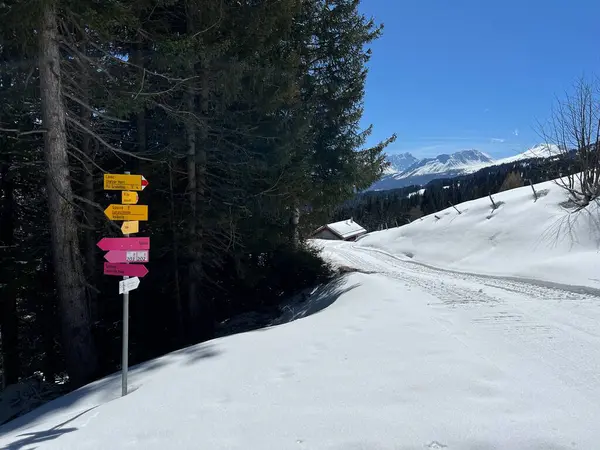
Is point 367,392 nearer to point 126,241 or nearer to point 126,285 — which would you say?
point 126,285

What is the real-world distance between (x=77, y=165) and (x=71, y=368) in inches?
204

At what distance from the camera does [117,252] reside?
509 centimetres

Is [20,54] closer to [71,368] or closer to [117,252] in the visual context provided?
[117,252]

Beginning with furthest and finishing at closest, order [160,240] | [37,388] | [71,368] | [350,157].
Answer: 1. [350,157]
2. [160,240]
3. [37,388]
4. [71,368]

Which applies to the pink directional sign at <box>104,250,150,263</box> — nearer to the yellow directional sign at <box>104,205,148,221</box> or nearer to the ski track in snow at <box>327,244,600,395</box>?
the yellow directional sign at <box>104,205,148,221</box>

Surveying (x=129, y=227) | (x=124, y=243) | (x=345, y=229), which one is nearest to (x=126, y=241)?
(x=124, y=243)

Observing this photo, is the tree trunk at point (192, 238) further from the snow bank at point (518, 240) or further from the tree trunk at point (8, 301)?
the snow bank at point (518, 240)

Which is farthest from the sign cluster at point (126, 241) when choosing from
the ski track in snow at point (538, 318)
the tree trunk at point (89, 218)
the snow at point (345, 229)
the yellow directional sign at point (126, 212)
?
the snow at point (345, 229)

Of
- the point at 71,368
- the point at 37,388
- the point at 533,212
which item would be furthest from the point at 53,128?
the point at 533,212

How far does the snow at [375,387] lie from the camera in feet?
10.3

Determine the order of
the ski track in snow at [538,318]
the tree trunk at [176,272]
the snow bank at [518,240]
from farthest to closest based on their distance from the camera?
the snow bank at [518,240] → the tree trunk at [176,272] → the ski track in snow at [538,318]

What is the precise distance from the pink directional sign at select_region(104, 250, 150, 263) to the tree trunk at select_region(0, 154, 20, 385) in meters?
6.60

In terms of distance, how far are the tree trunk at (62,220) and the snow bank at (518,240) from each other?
11.6m

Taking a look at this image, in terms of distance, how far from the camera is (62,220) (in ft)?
25.6
